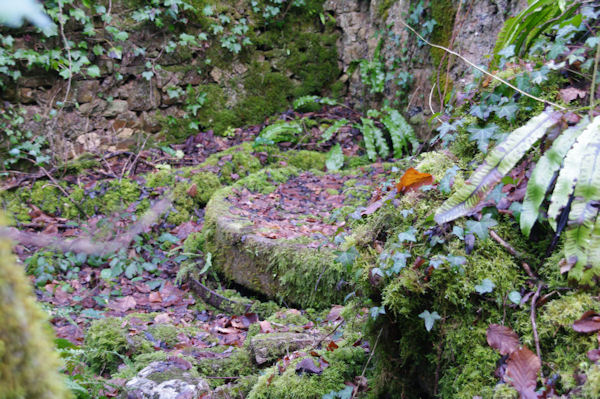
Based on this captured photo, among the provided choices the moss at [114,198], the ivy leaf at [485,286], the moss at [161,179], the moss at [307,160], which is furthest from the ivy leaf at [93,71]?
the ivy leaf at [485,286]

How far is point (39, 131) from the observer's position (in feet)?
18.6

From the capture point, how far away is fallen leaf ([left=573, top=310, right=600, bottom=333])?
1.29m

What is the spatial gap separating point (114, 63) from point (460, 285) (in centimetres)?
605

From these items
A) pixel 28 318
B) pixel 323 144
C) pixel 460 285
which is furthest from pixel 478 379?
pixel 323 144

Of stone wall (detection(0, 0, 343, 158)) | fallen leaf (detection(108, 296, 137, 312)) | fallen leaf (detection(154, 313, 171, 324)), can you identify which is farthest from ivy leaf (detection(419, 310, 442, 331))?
stone wall (detection(0, 0, 343, 158))

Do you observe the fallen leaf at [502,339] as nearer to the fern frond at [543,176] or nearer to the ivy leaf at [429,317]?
the ivy leaf at [429,317]

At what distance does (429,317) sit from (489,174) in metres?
0.59

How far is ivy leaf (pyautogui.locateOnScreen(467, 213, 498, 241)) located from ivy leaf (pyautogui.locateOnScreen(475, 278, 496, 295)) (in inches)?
6.6

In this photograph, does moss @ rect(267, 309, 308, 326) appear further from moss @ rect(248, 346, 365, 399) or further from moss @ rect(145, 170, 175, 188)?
moss @ rect(145, 170, 175, 188)

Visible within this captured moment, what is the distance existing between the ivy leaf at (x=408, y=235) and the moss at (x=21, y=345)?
1291mm

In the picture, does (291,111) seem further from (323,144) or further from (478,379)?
(478,379)

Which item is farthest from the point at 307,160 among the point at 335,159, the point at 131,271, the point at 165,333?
the point at 165,333

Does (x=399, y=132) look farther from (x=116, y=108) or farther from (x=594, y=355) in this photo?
(x=594, y=355)

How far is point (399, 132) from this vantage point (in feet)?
19.2
